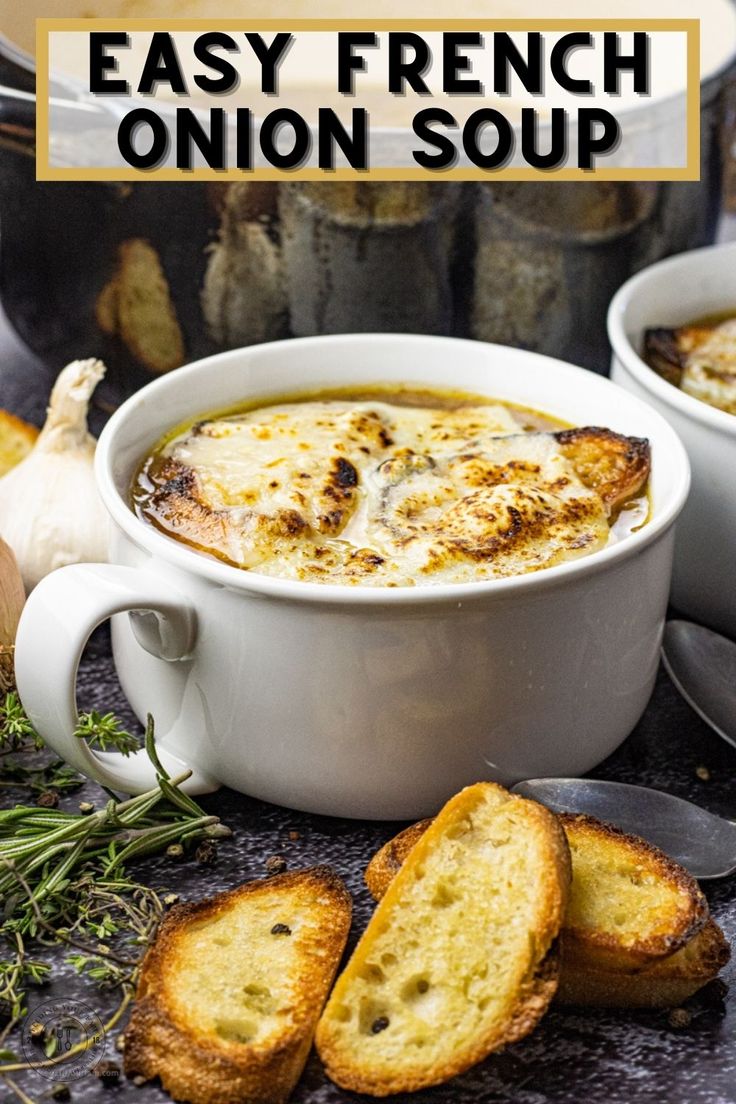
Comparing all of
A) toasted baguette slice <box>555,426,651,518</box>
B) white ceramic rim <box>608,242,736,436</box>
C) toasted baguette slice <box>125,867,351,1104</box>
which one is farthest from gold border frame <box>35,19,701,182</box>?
toasted baguette slice <box>125,867,351,1104</box>

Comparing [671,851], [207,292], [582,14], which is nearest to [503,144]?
[207,292]

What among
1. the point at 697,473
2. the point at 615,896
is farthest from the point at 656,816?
the point at 697,473

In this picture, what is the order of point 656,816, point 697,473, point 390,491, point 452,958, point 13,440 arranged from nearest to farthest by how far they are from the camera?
point 452,958
point 656,816
point 390,491
point 697,473
point 13,440

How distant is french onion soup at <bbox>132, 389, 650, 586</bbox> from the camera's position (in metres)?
1.69

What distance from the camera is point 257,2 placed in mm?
2670

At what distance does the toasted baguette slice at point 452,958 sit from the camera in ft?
4.33

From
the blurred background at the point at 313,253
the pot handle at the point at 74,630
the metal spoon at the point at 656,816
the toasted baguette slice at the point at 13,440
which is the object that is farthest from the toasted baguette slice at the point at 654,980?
the toasted baguette slice at the point at 13,440

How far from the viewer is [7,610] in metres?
1.88

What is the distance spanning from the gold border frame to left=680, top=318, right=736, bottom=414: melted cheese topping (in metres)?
0.29

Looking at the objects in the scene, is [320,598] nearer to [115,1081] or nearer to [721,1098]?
[115,1081]

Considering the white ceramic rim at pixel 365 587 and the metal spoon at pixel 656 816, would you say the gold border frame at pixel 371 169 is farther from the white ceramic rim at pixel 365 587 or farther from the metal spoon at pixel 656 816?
the metal spoon at pixel 656 816

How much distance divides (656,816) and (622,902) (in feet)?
0.71

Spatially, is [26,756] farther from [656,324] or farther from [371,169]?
[656,324]

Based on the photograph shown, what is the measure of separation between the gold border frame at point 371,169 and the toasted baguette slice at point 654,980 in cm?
121
